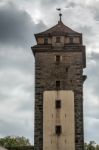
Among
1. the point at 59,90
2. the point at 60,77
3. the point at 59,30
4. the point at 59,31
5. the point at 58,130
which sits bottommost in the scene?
the point at 58,130

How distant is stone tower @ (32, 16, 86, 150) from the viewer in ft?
131

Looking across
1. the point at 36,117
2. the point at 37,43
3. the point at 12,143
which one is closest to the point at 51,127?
the point at 36,117

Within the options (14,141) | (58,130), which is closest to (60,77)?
(58,130)

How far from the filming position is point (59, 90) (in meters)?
40.9

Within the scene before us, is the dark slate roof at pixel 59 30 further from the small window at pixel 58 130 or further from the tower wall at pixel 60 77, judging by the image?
the small window at pixel 58 130

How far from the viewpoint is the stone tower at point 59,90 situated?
3978cm

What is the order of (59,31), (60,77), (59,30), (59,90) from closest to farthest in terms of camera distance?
(59,90), (60,77), (59,31), (59,30)

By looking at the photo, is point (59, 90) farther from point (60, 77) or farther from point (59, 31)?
point (59, 31)

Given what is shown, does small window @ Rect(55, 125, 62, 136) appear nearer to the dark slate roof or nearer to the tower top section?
the tower top section

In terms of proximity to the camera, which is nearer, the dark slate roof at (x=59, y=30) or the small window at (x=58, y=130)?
the small window at (x=58, y=130)

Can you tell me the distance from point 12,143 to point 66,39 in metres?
28.9

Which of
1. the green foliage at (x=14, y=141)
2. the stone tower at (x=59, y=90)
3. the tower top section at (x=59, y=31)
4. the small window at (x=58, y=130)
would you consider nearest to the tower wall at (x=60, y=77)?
the stone tower at (x=59, y=90)

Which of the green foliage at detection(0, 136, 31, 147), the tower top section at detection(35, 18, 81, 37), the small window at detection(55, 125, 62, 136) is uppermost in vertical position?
the tower top section at detection(35, 18, 81, 37)

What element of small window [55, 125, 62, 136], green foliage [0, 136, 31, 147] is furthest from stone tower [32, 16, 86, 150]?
green foliage [0, 136, 31, 147]
